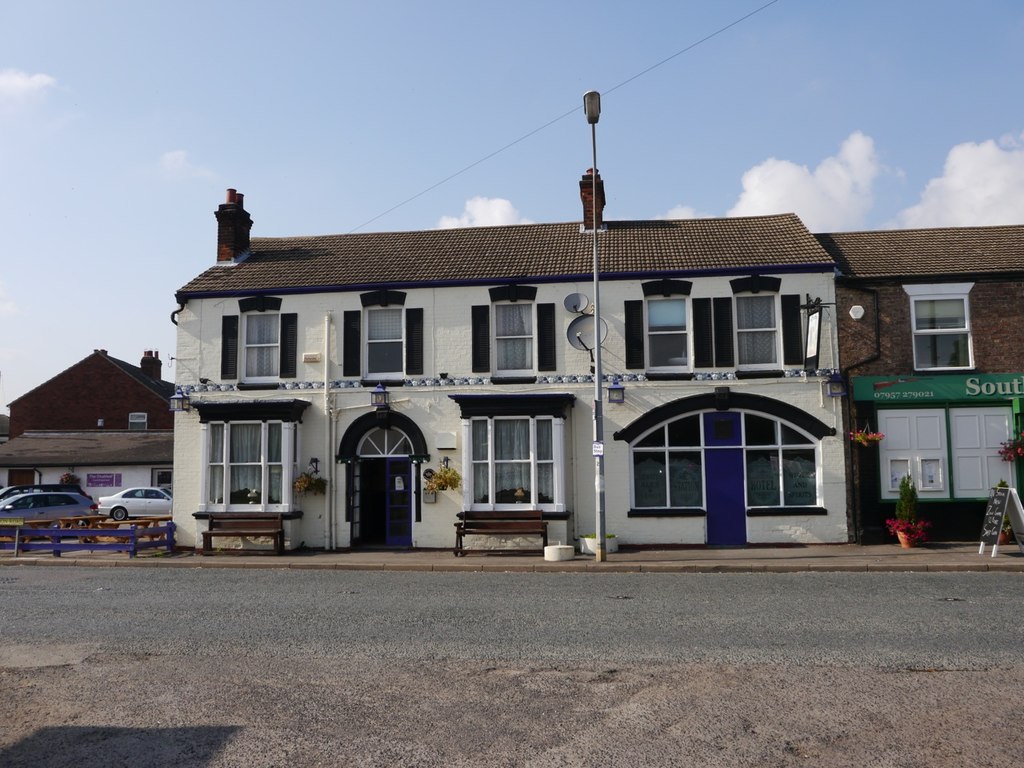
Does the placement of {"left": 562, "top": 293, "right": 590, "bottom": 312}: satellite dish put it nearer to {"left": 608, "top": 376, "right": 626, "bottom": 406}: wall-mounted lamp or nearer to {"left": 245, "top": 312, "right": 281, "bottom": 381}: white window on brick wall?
{"left": 608, "top": 376, "right": 626, "bottom": 406}: wall-mounted lamp

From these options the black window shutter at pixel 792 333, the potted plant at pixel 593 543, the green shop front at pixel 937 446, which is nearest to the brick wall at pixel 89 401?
the potted plant at pixel 593 543

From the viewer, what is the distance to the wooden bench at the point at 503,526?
59.8 ft

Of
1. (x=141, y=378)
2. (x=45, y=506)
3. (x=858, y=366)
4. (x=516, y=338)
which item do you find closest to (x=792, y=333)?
(x=858, y=366)

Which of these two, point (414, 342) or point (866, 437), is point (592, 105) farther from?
point (866, 437)

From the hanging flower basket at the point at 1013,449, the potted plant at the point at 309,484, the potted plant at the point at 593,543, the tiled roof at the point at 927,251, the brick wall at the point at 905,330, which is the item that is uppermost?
the tiled roof at the point at 927,251

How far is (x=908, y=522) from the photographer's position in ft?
57.2

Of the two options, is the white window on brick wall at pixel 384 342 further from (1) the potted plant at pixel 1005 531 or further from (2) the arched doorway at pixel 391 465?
(1) the potted plant at pixel 1005 531

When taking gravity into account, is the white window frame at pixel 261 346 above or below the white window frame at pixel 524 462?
above

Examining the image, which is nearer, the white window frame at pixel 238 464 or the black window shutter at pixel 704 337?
the black window shutter at pixel 704 337

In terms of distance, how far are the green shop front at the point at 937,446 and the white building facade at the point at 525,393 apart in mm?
629

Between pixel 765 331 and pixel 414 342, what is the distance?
781 centimetres

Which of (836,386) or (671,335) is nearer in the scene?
(836,386)

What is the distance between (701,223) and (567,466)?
25.0 feet

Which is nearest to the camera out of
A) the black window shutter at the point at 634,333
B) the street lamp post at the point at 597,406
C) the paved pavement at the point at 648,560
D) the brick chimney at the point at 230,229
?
the paved pavement at the point at 648,560
